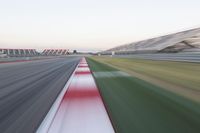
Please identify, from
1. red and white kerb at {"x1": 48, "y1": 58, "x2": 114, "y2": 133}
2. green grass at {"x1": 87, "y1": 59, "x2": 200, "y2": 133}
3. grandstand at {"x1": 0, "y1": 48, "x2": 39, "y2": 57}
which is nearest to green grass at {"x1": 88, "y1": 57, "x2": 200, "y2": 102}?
green grass at {"x1": 87, "y1": 59, "x2": 200, "y2": 133}

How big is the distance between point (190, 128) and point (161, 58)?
23.6 metres

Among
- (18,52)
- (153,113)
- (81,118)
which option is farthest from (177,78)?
(18,52)

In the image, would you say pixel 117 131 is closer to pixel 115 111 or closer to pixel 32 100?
pixel 115 111

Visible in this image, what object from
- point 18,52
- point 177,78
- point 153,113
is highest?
point 153,113

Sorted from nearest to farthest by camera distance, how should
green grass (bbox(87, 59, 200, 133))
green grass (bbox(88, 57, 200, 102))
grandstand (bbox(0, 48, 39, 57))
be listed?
1. green grass (bbox(87, 59, 200, 133))
2. green grass (bbox(88, 57, 200, 102))
3. grandstand (bbox(0, 48, 39, 57))

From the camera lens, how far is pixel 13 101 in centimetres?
644

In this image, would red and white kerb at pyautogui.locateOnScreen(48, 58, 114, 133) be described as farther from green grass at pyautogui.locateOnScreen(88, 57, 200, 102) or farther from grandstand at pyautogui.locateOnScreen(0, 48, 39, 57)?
grandstand at pyautogui.locateOnScreen(0, 48, 39, 57)

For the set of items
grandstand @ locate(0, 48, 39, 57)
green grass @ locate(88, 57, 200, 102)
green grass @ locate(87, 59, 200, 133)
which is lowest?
grandstand @ locate(0, 48, 39, 57)

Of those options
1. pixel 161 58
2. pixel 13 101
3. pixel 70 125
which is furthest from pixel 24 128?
pixel 161 58

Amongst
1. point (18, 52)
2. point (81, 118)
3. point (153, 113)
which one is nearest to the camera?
point (81, 118)

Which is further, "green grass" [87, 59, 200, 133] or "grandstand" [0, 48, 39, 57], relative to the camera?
"grandstand" [0, 48, 39, 57]

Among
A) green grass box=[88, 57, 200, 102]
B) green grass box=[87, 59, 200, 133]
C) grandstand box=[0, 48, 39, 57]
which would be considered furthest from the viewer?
grandstand box=[0, 48, 39, 57]

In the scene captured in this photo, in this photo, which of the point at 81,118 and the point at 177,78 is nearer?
the point at 81,118

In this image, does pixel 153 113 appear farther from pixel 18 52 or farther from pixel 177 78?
pixel 18 52
